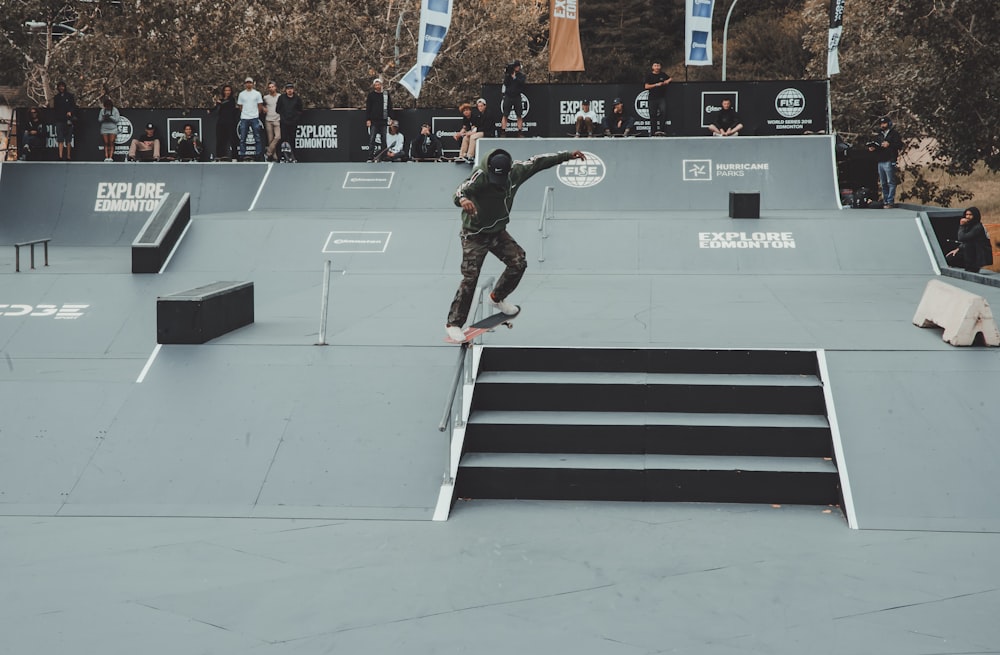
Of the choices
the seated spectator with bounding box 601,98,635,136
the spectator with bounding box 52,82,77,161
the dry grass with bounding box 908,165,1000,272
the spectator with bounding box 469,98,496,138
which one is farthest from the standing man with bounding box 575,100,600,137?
the dry grass with bounding box 908,165,1000,272

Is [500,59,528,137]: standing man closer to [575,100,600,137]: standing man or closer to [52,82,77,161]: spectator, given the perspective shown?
[575,100,600,137]: standing man

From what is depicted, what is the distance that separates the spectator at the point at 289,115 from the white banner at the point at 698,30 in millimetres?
9892

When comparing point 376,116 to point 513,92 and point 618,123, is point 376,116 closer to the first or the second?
point 513,92

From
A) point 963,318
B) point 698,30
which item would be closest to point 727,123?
point 698,30

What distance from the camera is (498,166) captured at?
915cm

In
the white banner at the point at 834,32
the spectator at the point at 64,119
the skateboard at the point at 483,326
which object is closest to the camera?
the skateboard at the point at 483,326

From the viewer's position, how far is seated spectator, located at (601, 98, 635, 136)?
2214 cm

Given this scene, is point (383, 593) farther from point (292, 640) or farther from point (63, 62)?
point (63, 62)

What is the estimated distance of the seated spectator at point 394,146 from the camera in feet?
77.4

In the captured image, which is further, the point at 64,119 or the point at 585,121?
the point at 64,119

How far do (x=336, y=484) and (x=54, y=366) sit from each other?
425cm

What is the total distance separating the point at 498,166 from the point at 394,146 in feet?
49.3

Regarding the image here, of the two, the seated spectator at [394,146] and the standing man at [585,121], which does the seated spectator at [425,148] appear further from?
the standing man at [585,121]

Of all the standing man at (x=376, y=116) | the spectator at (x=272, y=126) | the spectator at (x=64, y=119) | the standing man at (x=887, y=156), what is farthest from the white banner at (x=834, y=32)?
the spectator at (x=64, y=119)
